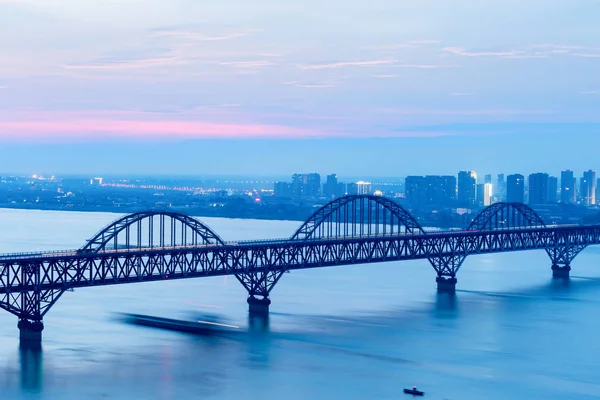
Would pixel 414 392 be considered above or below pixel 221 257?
below

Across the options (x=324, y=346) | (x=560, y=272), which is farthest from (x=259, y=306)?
(x=560, y=272)

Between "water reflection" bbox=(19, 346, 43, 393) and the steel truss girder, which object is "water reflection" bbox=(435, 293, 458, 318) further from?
"water reflection" bbox=(19, 346, 43, 393)

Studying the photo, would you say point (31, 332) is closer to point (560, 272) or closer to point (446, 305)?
point (446, 305)

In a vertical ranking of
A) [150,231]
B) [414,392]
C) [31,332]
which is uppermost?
[150,231]

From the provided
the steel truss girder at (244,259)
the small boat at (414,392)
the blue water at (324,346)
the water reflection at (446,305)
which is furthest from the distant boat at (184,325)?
the small boat at (414,392)

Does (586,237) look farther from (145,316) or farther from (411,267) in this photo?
(145,316)

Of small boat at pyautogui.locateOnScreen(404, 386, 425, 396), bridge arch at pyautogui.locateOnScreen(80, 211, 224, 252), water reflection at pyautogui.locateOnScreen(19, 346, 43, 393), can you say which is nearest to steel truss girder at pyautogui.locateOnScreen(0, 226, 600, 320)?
bridge arch at pyautogui.locateOnScreen(80, 211, 224, 252)

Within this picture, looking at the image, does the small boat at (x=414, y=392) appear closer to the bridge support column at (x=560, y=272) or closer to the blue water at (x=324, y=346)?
the blue water at (x=324, y=346)

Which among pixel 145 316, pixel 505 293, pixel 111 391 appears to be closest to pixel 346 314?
pixel 145 316
